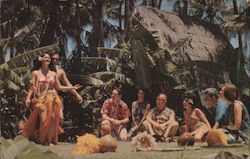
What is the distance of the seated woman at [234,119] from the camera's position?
6.48 m

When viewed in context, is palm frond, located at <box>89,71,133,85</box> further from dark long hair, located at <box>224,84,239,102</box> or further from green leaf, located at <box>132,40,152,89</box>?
dark long hair, located at <box>224,84,239,102</box>

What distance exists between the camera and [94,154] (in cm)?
537

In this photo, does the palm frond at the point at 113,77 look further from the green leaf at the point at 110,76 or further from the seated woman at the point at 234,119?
the seated woman at the point at 234,119

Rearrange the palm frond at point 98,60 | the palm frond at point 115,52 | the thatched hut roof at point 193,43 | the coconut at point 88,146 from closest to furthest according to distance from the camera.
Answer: the coconut at point 88,146, the palm frond at point 98,60, the palm frond at point 115,52, the thatched hut roof at point 193,43

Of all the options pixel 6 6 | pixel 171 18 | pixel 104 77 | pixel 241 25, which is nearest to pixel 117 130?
pixel 104 77

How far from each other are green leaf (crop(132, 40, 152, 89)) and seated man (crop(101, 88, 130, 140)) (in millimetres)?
2609

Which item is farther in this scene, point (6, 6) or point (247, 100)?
point (6, 6)

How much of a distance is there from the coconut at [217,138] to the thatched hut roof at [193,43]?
521 centimetres

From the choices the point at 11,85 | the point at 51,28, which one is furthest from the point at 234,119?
the point at 51,28

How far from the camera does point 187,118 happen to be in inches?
319

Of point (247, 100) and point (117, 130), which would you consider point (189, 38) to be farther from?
point (117, 130)

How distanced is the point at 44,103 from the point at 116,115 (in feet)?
5.02

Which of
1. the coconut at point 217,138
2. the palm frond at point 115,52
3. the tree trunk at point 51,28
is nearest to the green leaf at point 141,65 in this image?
the palm frond at point 115,52

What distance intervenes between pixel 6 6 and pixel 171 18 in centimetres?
491
